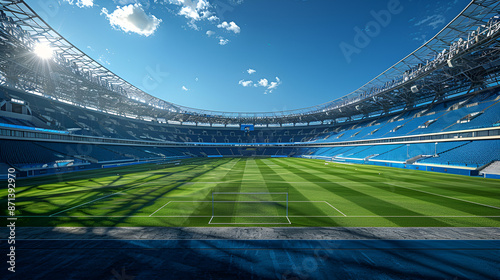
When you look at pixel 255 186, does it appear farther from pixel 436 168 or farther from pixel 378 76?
pixel 378 76

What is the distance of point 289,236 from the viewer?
21.3 feet

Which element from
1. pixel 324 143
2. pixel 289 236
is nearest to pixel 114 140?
pixel 289 236

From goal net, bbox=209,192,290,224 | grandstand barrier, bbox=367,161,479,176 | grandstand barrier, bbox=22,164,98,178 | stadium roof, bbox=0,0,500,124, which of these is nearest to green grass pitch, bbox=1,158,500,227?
goal net, bbox=209,192,290,224

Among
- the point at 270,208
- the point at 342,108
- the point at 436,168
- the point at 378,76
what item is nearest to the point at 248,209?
the point at 270,208

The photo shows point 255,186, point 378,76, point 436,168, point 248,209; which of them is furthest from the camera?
point 378,76

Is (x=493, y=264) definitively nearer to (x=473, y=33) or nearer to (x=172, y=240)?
(x=172, y=240)

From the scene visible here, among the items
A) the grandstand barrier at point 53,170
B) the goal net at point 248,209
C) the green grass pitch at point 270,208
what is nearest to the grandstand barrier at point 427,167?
the green grass pitch at point 270,208

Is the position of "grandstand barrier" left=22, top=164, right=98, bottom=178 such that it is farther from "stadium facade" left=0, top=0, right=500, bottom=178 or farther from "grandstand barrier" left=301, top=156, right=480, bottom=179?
"grandstand barrier" left=301, top=156, right=480, bottom=179

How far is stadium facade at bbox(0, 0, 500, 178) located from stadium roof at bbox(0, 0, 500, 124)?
126mm

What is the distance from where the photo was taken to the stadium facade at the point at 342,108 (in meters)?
20.3

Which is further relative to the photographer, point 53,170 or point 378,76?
point 378,76

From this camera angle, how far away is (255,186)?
1491 cm

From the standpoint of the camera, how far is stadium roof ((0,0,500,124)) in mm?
18438

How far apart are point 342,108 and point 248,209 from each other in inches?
1917
